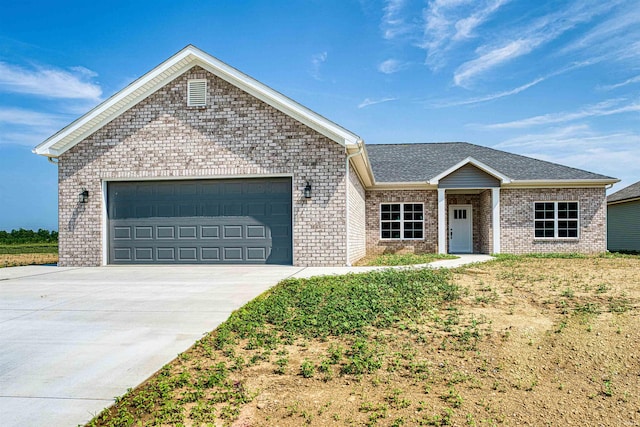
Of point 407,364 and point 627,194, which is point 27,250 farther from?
point 627,194

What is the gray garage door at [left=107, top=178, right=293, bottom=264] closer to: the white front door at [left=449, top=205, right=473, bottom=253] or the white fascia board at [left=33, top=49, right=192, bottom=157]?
the white fascia board at [left=33, top=49, right=192, bottom=157]

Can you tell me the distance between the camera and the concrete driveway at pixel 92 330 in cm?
338

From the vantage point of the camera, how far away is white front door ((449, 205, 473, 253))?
1931 centimetres

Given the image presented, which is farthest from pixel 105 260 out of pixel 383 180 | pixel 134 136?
pixel 383 180

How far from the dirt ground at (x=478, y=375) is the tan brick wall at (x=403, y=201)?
11405mm

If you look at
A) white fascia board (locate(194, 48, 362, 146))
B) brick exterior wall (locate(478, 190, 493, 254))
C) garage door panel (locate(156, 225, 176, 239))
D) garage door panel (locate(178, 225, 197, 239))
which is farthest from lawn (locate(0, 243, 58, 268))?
brick exterior wall (locate(478, 190, 493, 254))

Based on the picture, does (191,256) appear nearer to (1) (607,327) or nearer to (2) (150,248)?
(2) (150,248)

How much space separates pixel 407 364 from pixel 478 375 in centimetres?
66

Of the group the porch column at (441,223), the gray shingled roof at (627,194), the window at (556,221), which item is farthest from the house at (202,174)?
the gray shingled roof at (627,194)

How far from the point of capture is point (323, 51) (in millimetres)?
12664

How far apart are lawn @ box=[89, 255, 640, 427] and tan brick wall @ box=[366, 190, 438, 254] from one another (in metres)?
10.7

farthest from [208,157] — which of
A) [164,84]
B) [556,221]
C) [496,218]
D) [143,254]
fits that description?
[556,221]

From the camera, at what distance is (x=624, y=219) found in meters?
22.6

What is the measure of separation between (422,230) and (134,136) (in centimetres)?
1169
